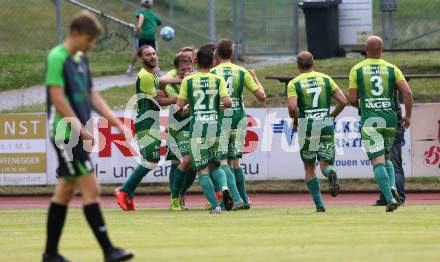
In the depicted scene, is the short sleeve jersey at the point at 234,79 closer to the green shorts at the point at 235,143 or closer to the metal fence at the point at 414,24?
the green shorts at the point at 235,143

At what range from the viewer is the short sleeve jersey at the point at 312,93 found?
16.1 meters

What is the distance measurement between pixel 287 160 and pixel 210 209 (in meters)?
6.14

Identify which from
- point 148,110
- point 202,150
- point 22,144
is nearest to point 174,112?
point 148,110

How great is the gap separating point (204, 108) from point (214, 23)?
41.8ft

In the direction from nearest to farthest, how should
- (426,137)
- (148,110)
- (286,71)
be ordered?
(148,110) < (426,137) < (286,71)

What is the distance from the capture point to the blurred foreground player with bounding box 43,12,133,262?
9.86 meters

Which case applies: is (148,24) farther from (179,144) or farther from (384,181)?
(384,181)

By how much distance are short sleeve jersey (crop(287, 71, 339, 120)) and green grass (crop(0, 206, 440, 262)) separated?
1.34m

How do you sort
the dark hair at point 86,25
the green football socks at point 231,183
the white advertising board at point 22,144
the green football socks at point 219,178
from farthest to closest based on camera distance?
the white advertising board at point 22,144 → the green football socks at point 231,183 → the green football socks at point 219,178 → the dark hair at point 86,25

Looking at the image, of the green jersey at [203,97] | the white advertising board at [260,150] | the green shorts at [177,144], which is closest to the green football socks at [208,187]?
the green jersey at [203,97]

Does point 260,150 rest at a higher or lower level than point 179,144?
lower

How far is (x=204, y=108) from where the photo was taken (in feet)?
52.2

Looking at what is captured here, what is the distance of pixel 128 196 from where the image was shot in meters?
17.8

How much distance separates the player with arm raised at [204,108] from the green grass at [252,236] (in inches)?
21.7
